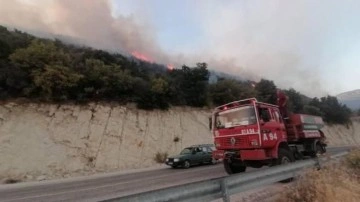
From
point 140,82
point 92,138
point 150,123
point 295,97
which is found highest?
point 295,97

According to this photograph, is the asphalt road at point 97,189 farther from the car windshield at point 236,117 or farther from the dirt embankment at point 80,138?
the dirt embankment at point 80,138

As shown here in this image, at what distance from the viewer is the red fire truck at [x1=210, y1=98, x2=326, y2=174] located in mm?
13352

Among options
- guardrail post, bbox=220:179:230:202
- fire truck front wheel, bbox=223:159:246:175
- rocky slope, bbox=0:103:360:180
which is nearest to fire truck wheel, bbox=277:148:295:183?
fire truck front wheel, bbox=223:159:246:175

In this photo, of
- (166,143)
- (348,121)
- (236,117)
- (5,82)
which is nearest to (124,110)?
(166,143)

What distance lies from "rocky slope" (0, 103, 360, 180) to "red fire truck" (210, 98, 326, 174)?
14.5 meters

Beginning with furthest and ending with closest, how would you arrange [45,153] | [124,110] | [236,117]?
[124,110]
[45,153]
[236,117]

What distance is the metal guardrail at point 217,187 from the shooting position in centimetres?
533

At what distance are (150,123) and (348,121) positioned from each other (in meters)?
41.9

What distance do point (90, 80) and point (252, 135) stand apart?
2088cm

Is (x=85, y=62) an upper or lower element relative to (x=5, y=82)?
upper

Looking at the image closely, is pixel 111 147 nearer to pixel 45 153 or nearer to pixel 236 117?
pixel 45 153

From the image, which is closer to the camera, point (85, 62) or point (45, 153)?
point (45, 153)

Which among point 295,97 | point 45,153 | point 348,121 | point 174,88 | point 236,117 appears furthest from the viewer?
point 348,121

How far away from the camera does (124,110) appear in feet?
107
